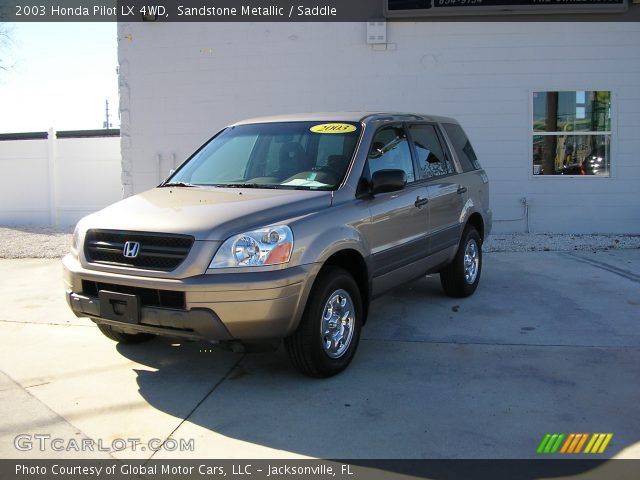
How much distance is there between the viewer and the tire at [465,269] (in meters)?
6.96

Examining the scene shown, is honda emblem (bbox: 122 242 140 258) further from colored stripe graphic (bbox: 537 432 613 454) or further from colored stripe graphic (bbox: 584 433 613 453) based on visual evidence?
colored stripe graphic (bbox: 584 433 613 453)

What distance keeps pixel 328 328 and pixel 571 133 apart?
806cm

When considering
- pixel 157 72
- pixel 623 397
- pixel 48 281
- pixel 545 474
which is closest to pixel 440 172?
pixel 623 397

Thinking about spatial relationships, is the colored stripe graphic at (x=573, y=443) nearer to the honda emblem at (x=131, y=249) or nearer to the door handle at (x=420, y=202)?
the door handle at (x=420, y=202)

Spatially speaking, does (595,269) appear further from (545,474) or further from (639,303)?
(545,474)

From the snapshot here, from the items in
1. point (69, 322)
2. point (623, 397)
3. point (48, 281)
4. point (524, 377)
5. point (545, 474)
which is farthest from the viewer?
point (48, 281)

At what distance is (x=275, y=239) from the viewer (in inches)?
168

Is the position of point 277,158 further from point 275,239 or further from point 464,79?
point 464,79

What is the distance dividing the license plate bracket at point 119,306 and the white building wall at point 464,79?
24.8 feet

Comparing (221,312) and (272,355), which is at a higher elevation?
(221,312)

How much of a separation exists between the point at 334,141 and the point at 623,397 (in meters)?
2.86

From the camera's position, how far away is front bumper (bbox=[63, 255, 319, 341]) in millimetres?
4105

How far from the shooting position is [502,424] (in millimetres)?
3990

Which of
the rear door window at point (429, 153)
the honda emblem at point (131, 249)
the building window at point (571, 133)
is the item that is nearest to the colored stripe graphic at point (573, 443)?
the honda emblem at point (131, 249)
